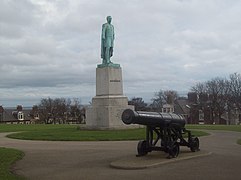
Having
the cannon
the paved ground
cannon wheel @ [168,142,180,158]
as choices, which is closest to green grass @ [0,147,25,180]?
the paved ground

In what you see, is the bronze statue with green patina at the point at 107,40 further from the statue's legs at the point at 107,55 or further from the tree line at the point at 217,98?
the tree line at the point at 217,98

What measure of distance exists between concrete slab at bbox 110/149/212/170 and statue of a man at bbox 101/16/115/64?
17.3 m

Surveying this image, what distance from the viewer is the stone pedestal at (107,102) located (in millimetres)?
28531

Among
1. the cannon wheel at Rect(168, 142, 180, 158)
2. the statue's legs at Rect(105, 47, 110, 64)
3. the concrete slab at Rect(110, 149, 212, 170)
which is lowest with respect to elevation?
the concrete slab at Rect(110, 149, 212, 170)

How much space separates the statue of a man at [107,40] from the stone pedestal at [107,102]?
1.29 m

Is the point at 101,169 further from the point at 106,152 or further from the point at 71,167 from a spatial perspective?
the point at 106,152

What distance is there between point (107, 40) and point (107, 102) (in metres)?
4.91

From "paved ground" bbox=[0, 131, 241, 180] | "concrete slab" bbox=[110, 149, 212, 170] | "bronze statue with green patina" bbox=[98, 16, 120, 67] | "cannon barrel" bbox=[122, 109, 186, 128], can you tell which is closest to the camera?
"paved ground" bbox=[0, 131, 241, 180]

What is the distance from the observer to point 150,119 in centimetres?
1314

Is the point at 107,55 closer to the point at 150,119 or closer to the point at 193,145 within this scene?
the point at 193,145

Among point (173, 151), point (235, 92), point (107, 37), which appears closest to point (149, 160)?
point (173, 151)

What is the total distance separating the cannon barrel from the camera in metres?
12.7

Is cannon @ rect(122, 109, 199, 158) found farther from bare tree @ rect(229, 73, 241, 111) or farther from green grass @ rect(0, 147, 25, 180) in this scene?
bare tree @ rect(229, 73, 241, 111)

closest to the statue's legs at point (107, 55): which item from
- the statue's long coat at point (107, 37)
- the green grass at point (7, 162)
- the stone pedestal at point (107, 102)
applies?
the statue's long coat at point (107, 37)
